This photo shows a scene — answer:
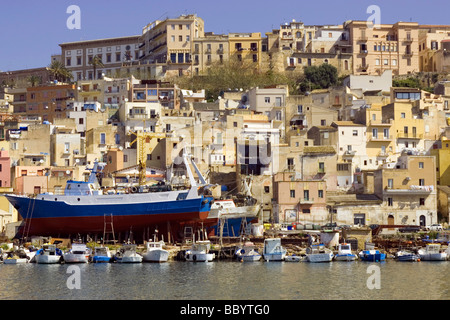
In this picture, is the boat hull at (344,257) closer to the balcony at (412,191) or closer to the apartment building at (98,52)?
the balcony at (412,191)

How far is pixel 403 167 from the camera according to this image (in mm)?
65875

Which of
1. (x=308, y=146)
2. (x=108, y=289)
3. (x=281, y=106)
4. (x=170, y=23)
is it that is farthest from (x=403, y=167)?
(x=170, y=23)

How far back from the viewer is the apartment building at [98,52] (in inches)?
4134

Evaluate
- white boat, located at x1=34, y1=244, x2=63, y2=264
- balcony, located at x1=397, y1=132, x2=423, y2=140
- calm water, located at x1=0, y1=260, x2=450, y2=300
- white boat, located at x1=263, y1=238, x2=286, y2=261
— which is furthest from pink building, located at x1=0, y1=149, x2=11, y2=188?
balcony, located at x1=397, y1=132, x2=423, y2=140

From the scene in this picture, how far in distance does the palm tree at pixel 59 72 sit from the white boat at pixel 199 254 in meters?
52.5

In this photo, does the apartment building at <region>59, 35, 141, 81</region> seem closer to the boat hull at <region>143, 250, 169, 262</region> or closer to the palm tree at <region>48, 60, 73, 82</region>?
the palm tree at <region>48, 60, 73, 82</region>

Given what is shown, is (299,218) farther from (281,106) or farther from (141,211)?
(281,106)

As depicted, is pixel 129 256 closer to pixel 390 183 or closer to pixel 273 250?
pixel 273 250

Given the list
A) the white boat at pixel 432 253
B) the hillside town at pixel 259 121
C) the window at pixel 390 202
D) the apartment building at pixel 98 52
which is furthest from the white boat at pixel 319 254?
the apartment building at pixel 98 52

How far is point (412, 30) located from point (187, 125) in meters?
37.3

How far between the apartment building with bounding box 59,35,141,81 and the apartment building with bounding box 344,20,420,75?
2845 centimetres

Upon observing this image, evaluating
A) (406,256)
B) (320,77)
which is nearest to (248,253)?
(406,256)

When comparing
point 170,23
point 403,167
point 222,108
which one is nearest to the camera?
point 403,167

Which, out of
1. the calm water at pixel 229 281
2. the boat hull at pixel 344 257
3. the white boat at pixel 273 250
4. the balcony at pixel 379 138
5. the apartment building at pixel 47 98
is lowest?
the calm water at pixel 229 281
